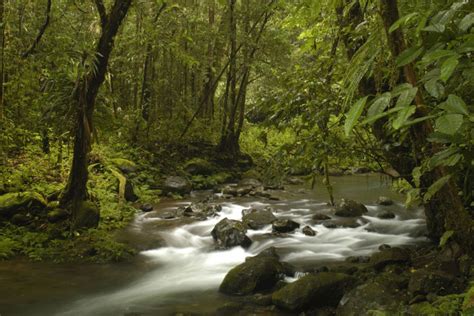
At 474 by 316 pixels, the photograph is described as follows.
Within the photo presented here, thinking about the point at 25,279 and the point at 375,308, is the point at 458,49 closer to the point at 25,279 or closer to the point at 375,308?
the point at 375,308

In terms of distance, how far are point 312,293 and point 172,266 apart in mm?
3007

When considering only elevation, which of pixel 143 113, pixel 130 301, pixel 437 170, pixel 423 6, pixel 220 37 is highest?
pixel 220 37

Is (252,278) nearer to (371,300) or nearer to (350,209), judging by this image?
(371,300)

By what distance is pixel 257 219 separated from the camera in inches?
357

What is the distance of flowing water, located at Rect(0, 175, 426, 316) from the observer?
5504 millimetres

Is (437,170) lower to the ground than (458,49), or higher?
lower

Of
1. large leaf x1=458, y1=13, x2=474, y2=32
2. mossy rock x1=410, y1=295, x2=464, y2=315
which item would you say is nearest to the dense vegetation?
large leaf x1=458, y1=13, x2=474, y2=32

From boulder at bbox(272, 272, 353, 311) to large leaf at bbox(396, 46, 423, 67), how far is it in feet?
13.7

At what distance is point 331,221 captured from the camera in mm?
9125

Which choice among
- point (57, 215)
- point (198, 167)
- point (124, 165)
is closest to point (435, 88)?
point (57, 215)

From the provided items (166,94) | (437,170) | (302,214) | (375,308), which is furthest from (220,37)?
(437,170)

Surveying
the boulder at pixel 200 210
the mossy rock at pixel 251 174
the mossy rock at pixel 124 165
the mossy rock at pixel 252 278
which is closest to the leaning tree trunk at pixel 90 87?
the boulder at pixel 200 210

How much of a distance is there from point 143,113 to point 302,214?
784 centimetres

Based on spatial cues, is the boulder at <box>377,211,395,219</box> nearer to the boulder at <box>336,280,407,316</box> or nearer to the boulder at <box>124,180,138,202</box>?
the boulder at <box>336,280,407,316</box>
